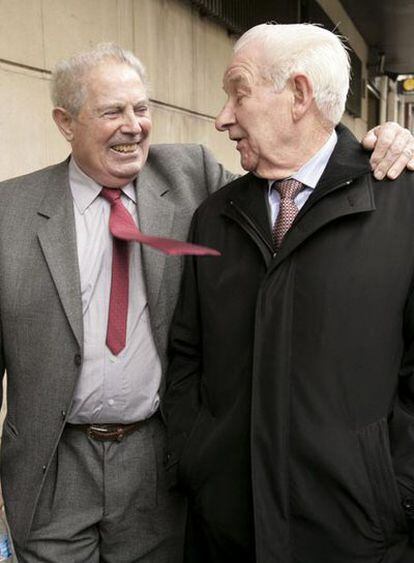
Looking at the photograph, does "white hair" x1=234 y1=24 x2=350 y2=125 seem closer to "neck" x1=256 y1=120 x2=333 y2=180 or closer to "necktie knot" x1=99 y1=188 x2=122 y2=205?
"neck" x1=256 y1=120 x2=333 y2=180

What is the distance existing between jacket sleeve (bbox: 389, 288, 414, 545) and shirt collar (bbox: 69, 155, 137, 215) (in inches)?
38.4

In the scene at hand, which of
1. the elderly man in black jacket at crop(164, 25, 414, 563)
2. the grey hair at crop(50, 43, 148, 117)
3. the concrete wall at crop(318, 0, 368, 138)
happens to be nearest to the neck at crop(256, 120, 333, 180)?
the elderly man in black jacket at crop(164, 25, 414, 563)

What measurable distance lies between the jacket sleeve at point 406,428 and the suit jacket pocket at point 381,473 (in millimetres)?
24

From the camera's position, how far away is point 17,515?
6.33 ft

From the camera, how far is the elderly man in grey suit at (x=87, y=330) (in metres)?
1.84

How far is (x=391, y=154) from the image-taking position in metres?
1.60

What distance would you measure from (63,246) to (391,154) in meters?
1.00

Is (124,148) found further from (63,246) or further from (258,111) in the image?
(258,111)

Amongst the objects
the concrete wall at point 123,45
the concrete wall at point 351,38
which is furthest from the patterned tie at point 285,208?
the concrete wall at point 351,38


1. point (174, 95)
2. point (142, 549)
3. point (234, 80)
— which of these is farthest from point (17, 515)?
point (174, 95)

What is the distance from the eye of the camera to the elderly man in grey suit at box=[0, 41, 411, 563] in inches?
72.6

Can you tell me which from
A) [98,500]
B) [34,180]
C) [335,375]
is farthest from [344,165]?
[98,500]

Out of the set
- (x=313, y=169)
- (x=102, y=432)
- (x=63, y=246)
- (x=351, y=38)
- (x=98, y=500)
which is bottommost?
(x=98, y=500)

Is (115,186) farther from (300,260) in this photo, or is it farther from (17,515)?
(17,515)
